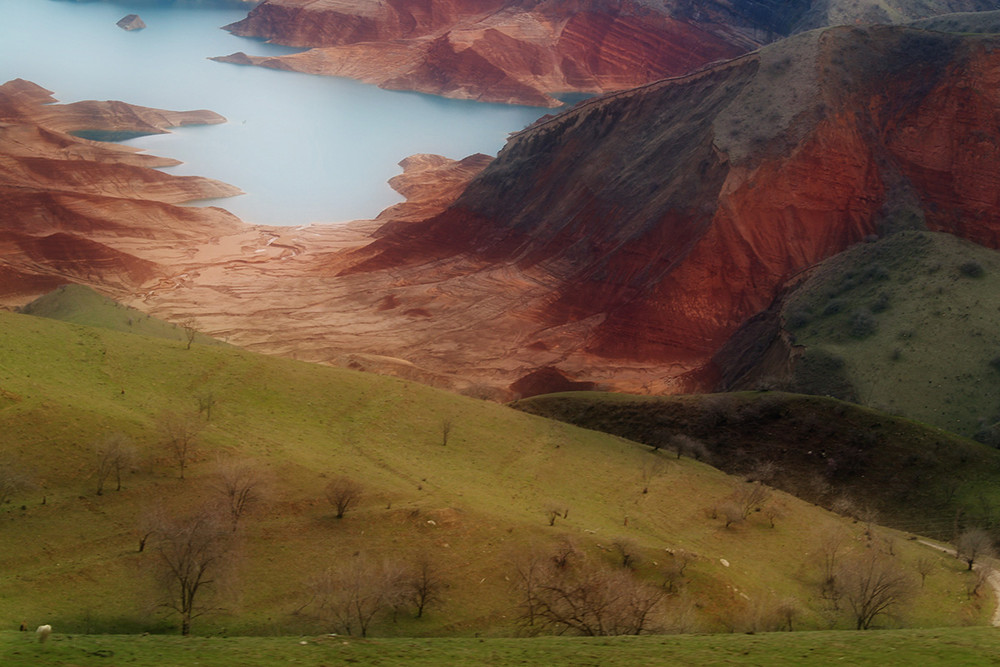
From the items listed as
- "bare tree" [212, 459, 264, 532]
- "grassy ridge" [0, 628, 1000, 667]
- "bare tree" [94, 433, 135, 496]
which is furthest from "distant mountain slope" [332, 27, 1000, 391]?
"grassy ridge" [0, 628, 1000, 667]

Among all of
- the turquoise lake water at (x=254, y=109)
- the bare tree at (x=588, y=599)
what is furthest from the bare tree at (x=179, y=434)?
the turquoise lake water at (x=254, y=109)

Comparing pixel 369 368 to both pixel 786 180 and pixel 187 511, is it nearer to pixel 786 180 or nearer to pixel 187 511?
pixel 187 511

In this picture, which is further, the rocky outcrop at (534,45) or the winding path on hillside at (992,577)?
the rocky outcrop at (534,45)

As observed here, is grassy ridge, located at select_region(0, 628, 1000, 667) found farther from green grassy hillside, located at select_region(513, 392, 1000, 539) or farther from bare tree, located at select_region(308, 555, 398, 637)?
Answer: green grassy hillside, located at select_region(513, 392, 1000, 539)

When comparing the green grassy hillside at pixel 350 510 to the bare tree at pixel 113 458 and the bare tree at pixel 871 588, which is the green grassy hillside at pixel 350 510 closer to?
the bare tree at pixel 113 458

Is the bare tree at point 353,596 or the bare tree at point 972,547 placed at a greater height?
the bare tree at point 353,596

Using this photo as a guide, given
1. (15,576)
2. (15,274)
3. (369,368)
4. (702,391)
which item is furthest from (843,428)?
(15,274)
